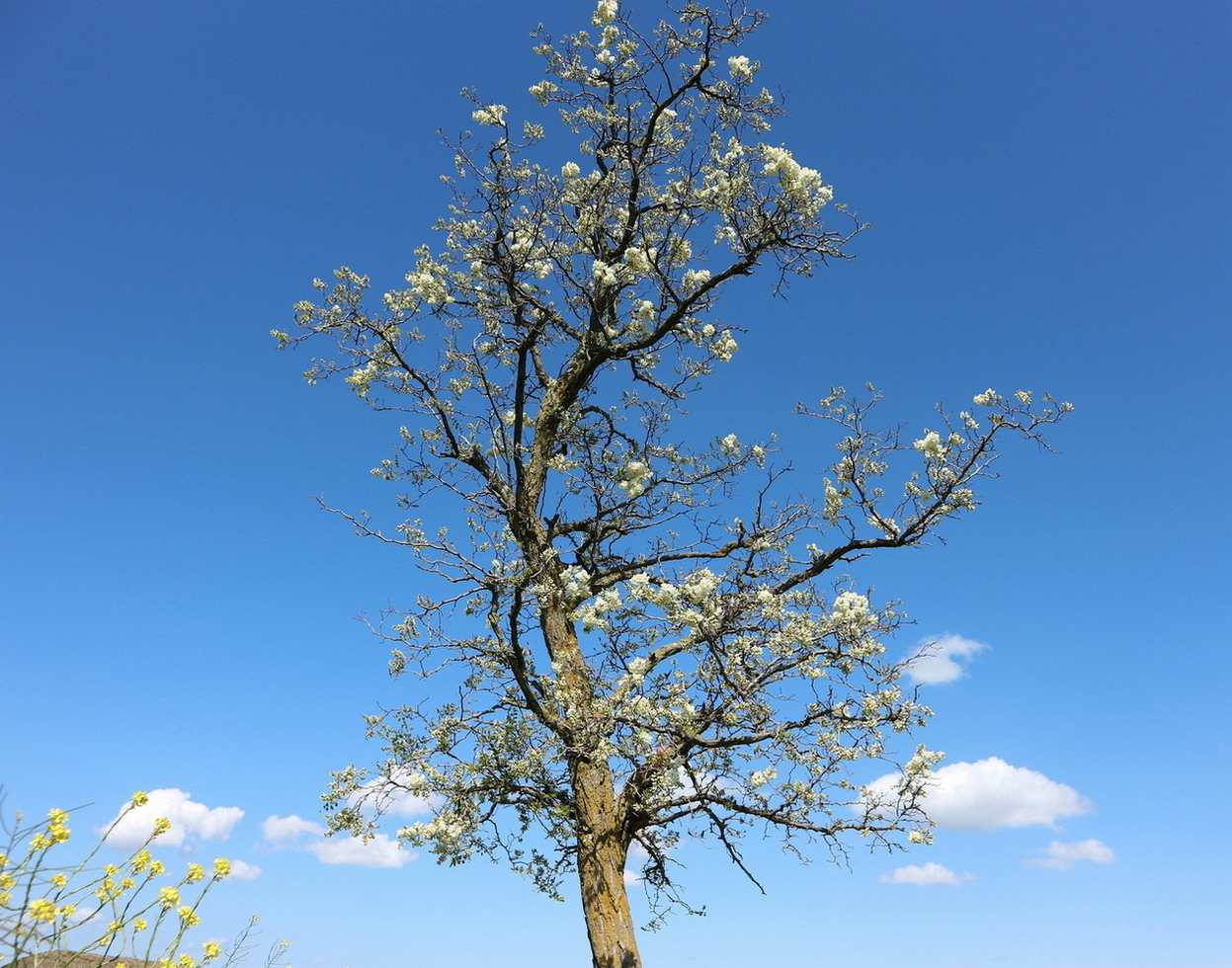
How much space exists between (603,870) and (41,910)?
579 centimetres

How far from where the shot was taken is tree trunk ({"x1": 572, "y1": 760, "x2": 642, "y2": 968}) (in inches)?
306

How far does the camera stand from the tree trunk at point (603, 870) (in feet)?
25.5

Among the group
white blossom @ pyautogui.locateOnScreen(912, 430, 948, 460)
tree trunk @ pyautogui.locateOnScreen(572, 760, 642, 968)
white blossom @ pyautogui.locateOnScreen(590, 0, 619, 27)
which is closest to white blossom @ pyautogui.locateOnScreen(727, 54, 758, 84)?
white blossom @ pyautogui.locateOnScreen(590, 0, 619, 27)

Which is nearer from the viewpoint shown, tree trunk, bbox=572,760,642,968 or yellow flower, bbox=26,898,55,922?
yellow flower, bbox=26,898,55,922

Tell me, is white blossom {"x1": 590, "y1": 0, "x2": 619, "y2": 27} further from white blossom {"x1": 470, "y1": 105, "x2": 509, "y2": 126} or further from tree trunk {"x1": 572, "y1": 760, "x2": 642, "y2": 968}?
tree trunk {"x1": 572, "y1": 760, "x2": 642, "y2": 968}

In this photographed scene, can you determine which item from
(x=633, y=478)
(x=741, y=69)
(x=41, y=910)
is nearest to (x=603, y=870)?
(x=633, y=478)

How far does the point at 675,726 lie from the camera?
769 centimetres

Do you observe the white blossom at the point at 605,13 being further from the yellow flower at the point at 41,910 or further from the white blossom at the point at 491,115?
the yellow flower at the point at 41,910

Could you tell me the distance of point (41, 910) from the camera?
326cm

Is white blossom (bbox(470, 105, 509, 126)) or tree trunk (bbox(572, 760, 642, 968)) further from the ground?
white blossom (bbox(470, 105, 509, 126))

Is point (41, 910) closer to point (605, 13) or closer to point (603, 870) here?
point (603, 870)

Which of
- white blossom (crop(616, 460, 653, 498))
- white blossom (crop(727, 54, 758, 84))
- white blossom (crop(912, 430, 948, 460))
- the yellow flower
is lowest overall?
the yellow flower

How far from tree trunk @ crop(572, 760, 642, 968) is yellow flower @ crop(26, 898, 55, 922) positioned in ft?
17.3

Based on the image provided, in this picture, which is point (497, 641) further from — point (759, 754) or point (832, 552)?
point (832, 552)
